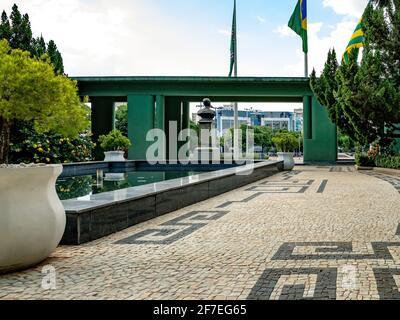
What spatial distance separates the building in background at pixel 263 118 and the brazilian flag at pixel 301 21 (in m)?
107

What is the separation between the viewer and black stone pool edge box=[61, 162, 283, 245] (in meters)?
5.66

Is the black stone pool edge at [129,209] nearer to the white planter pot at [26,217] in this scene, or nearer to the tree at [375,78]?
the white planter pot at [26,217]

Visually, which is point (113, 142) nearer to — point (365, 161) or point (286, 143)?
point (286, 143)

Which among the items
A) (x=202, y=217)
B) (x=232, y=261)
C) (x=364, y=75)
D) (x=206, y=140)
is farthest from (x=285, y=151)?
(x=232, y=261)

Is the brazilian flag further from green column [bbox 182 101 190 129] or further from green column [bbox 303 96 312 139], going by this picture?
green column [bbox 182 101 190 129]

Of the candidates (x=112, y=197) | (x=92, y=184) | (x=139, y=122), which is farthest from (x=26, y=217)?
(x=139, y=122)

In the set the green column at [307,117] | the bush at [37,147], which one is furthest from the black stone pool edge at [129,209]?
the green column at [307,117]

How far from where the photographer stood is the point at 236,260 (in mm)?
4836

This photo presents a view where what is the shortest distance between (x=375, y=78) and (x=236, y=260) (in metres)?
16.9

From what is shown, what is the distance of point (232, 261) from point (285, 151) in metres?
20.7

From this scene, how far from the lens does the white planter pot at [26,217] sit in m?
4.18

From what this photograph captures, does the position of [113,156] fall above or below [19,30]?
below

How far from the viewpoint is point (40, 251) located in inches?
176
